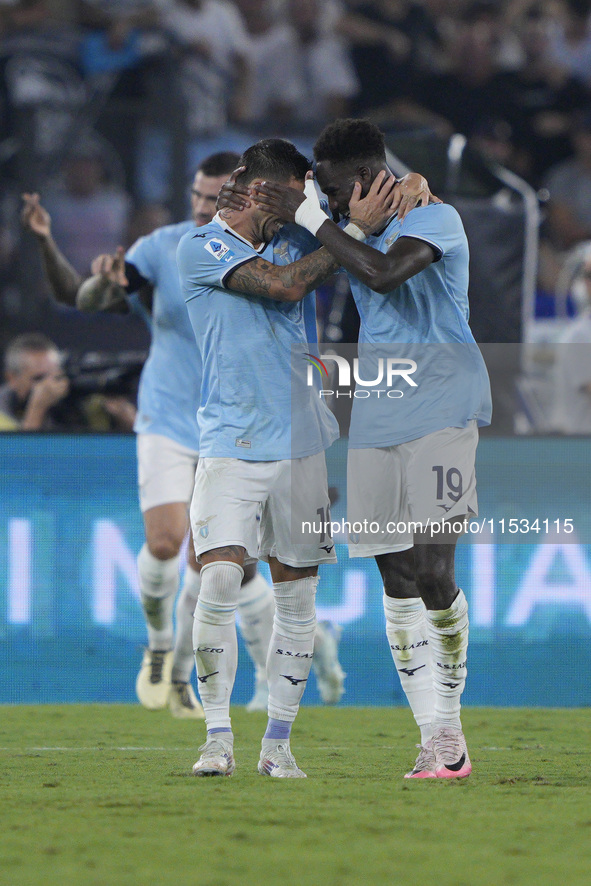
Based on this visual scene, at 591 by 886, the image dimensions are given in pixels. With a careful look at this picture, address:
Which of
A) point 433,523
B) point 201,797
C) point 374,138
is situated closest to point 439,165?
point 374,138

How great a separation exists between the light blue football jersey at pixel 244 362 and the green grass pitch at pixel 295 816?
1.06 m

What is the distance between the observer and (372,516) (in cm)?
407

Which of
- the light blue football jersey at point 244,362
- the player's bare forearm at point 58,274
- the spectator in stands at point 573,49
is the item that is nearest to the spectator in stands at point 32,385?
the player's bare forearm at point 58,274

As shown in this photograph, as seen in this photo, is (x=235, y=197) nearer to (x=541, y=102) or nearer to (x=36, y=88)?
(x=36, y=88)

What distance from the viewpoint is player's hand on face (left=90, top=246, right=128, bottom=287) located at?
5496 mm

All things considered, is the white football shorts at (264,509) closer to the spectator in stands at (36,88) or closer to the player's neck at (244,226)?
the player's neck at (244,226)

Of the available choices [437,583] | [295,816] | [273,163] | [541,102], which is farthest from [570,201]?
[295,816]

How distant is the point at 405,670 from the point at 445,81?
784cm

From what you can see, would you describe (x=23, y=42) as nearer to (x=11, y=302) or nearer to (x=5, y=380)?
(x=11, y=302)

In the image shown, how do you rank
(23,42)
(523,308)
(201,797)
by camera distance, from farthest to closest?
(23,42), (523,308), (201,797)

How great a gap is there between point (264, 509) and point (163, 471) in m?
1.99

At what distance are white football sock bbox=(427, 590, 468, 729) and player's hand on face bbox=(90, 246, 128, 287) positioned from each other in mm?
2364

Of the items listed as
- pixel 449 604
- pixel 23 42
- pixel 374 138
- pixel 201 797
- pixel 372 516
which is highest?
pixel 23 42

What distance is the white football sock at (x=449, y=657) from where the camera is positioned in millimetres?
3939
